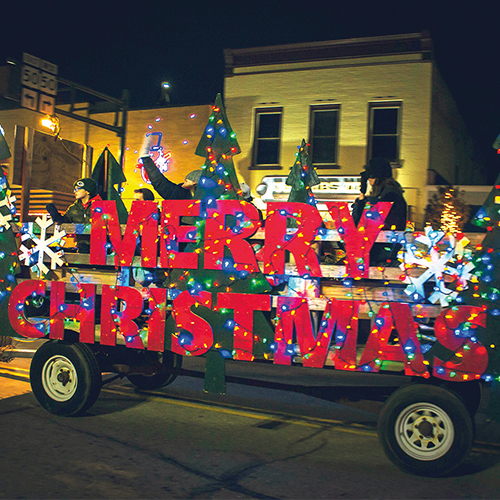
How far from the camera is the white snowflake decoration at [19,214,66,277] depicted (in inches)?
232

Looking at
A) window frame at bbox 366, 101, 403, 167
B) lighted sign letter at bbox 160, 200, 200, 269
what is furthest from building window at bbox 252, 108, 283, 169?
lighted sign letter at bbox 160, 200, 200, 269

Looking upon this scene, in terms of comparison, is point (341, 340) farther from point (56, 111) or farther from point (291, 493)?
point (56, 111)

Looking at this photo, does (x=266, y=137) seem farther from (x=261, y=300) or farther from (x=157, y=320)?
(x=261, y=300)

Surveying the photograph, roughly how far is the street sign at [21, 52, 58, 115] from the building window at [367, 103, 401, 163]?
8.38 meters

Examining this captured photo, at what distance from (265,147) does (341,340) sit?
38.3 feet

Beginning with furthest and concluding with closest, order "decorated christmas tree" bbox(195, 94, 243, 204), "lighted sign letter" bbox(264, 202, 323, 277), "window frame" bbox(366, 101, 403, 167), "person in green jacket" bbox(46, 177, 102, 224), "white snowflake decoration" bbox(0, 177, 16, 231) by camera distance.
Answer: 1. "window frame" bbox(366, 101, 403, 167)
2. "person in green jacket" bbox(46, 177, 102, 224)
3. "white snowflake decoration" bbox(0, 177, 16, 231)
4. "decorated christmas tree" bbox(195, 94, 243, 204)
5. "lighted sign letter" bbox(264, 202, 323, 277)

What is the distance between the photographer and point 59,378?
227 inches

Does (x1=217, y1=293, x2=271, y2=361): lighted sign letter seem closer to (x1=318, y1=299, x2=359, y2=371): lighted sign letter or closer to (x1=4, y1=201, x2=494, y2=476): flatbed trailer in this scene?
(x1=4, y1=201, x2=494, y2=476): flatbed trailer

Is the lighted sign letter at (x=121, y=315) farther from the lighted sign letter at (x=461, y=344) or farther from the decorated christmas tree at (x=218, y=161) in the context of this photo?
the lighted sign letter at (x=461, y=344)

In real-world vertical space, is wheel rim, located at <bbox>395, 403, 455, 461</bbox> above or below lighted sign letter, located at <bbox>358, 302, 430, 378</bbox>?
below

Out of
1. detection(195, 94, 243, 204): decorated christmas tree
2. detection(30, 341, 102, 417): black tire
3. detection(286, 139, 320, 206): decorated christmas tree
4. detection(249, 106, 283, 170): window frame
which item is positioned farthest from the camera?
detection(249, 106, 283, 170): window frame

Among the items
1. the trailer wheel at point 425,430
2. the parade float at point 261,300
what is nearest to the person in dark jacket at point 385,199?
the parade float at point 261,300

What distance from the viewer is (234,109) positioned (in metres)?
16.1

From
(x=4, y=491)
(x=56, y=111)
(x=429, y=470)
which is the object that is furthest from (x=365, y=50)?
(x=4, y=491)
